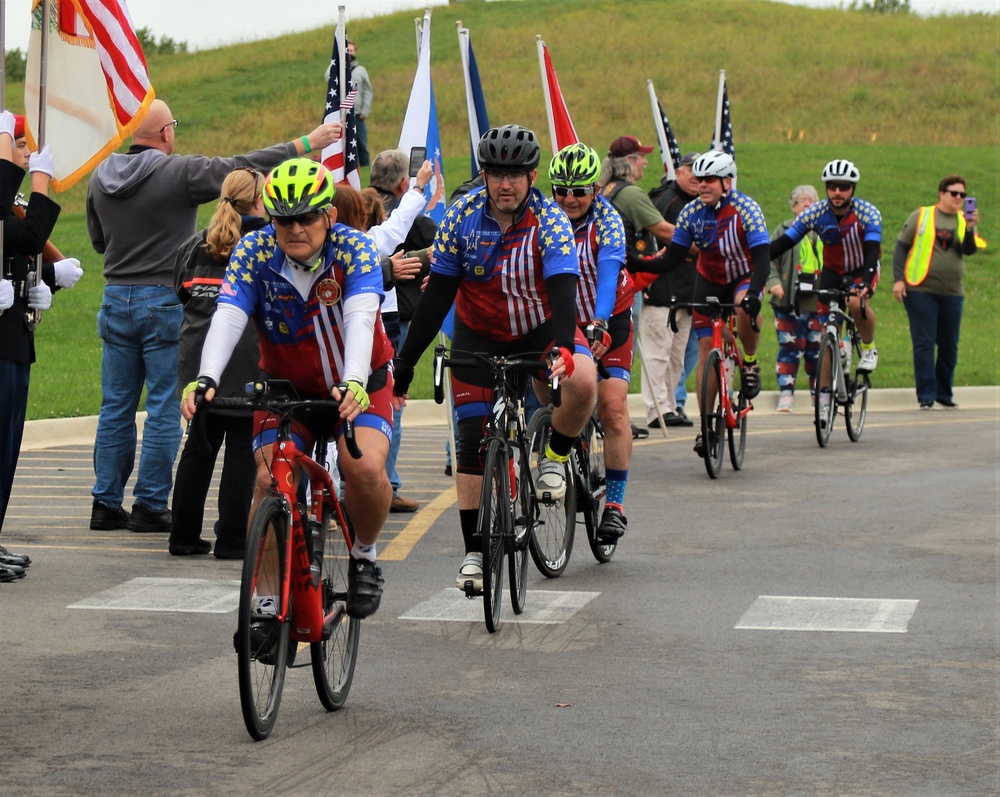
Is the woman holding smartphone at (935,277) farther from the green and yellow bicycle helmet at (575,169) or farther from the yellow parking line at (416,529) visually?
the green and yellow bicycle helmet at (575,169)

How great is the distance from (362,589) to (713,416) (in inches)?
272

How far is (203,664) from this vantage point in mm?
7352

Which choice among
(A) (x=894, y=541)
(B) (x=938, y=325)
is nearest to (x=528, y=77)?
(B) (x=938, y=325)

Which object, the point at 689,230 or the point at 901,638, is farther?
the point at 689,230

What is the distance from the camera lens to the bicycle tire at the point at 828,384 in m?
15.4

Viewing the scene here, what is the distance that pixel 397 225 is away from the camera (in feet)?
35.4

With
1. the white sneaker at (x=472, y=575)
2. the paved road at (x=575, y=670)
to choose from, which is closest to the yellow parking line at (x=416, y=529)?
the paved road at (x=575, y=670)

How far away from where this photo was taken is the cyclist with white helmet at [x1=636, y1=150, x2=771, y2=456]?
45.6ft

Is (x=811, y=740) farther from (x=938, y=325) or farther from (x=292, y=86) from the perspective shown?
(x=292, y=86)

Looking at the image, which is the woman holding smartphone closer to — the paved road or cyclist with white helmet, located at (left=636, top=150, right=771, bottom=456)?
cyclist with white helmet, located at (left=636, top=150, right=771, bottom=456)

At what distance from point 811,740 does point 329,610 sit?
1828 millimetres

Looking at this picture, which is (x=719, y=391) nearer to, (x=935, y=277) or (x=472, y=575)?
(x=472, y=575)

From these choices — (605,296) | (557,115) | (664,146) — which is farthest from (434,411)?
(605,296)

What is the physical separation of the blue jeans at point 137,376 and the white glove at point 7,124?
2.48 m
